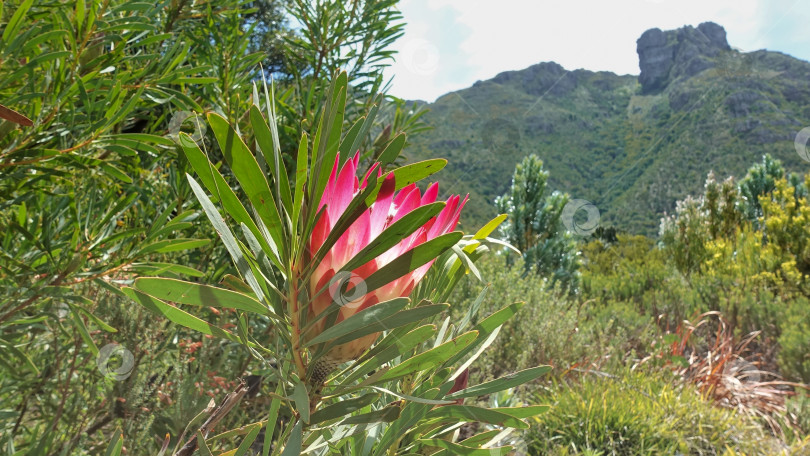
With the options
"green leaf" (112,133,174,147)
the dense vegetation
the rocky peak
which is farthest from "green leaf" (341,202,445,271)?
the rocky peak

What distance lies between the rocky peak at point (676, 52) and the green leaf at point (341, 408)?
34.7 metres

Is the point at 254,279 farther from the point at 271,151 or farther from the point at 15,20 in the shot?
the point at 15,20

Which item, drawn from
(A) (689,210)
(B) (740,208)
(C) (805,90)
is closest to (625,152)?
(C) (805,90)

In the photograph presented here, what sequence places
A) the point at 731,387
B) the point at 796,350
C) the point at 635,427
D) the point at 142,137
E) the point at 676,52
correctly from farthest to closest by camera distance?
the point at 676,52 → the point at 796,350 → the point at 731,387 → the point at 635,427 → the point at 142,137

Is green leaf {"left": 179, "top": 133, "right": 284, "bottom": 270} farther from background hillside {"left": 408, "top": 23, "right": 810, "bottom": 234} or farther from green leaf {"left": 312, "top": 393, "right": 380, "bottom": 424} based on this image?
background hillside {"left": 408, "top": 23, "right": 810, "bottom": 234}

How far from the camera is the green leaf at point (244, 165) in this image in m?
0.21

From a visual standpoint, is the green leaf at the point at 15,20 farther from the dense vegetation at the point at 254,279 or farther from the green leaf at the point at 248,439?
the green leaf at the point at 248,439

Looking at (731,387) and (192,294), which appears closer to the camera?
(192,294)

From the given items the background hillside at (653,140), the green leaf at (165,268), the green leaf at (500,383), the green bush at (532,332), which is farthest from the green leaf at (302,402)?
the background hillside at (653,140)

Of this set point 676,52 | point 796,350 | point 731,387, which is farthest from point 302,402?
point 676,52

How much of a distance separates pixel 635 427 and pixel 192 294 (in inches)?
90.8

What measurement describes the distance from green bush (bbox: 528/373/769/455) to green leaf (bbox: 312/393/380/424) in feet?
6.39

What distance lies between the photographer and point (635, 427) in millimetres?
2027

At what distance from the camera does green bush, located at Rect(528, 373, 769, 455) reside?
79.0 inches
